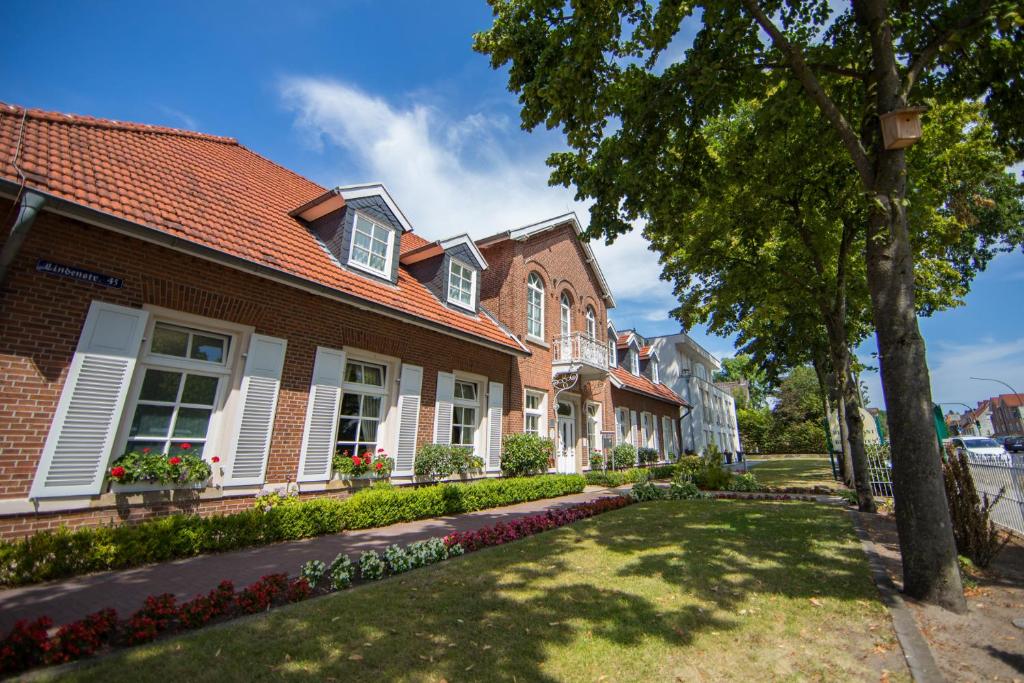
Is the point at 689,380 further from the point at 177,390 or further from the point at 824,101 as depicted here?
the point at 177,390

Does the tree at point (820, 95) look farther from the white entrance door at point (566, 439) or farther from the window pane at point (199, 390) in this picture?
the white entrance door at point (566, 439)

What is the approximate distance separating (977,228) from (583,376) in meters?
17.1

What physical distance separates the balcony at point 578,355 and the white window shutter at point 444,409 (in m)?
5.69

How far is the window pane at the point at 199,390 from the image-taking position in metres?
6.89

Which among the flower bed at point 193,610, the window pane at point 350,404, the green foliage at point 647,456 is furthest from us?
the green foliage at point 647,456

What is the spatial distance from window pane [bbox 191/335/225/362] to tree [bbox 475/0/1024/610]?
5978 mm

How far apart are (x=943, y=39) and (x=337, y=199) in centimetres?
973

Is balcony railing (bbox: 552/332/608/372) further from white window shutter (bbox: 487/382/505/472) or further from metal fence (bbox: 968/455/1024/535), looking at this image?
metal fence (bbox: 968/455/1024/535)

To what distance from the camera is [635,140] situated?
6883 mm

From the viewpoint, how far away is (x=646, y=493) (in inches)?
488

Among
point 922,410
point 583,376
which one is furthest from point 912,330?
point 583,376

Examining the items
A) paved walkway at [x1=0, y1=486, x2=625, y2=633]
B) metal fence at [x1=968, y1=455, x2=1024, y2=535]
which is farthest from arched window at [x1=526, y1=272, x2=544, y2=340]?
metal fence at [x1=968, y1=455, x2=1024, y2=535]

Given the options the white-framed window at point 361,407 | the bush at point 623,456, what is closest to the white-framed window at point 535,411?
the bush at point 623,456

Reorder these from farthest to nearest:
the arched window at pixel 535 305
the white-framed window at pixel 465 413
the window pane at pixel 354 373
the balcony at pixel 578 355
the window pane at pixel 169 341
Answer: the balcony at pixel 578 355 < the arched window at pixel 535 305 < the white-framed window at pixel 465 413 < the window pane at pixel 354 373 < the window pane at pixel 169 341
